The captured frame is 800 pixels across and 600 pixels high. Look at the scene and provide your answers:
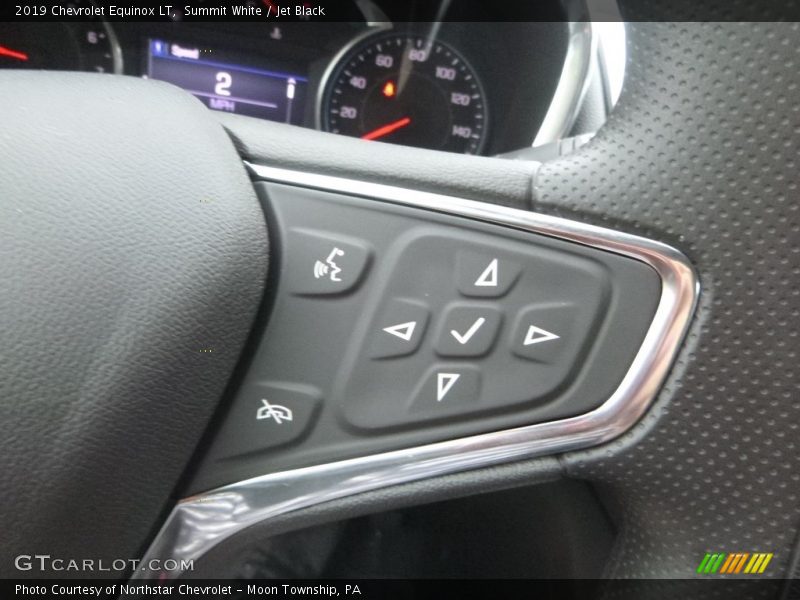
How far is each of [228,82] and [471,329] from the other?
39.7 inches

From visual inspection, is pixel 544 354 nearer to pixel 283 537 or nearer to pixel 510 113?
pixel 283 537

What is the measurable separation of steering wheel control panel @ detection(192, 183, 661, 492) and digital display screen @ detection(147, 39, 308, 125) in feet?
2.99

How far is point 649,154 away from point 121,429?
0.38m

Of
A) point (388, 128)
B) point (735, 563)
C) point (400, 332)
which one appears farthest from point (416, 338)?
point (388, 128)

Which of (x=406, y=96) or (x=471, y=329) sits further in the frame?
(x=406, y=96)

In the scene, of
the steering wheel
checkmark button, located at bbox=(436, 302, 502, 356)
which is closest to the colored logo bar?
the steering wheel

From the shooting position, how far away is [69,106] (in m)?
0.59

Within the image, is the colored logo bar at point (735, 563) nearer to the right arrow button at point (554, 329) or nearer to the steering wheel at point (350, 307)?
the steering wheel at point (350, 307)

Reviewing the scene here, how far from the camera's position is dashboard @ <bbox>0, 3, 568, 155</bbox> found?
139 centimetres

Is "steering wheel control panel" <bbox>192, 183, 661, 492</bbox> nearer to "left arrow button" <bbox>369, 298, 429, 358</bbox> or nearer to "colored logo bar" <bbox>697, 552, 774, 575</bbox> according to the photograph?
"left arrow button" <bbox>369, 298, 429, 358</bbox>

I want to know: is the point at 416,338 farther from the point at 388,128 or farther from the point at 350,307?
the point at 388,128

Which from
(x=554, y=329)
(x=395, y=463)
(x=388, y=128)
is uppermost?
(x=554, y=329)

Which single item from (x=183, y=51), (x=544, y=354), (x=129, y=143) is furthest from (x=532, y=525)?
(x=183, y=51)

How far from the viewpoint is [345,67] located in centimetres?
148
